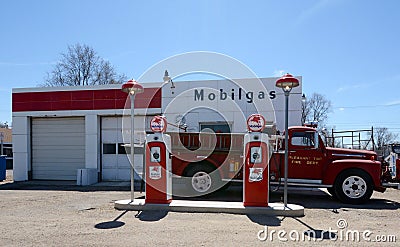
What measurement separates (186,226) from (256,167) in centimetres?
237

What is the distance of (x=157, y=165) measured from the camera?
8.42 metres

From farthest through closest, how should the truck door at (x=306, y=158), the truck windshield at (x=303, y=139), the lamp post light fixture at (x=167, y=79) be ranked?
the lamp post light fixture at (x=167, y=79) → the truck windshield at (x=303, y=139) → the truck door at (x=306, y=158)

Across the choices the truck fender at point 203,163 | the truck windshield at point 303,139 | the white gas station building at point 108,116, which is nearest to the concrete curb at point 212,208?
the truck fender at point 203,163

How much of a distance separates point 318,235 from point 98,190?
8299 mm

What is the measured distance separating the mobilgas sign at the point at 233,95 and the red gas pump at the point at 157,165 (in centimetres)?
582

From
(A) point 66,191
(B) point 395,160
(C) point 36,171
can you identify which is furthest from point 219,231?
(C) point 36,171

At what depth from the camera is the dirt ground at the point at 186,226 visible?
18.4ft

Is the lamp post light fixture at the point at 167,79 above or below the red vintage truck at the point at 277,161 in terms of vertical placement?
above

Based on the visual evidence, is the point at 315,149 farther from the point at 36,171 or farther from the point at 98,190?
the point at 36,171

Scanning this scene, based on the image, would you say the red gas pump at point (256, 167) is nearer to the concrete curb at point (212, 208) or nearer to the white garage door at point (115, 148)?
the concrete curb at point (212, 208)

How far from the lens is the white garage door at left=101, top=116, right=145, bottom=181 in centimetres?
1463

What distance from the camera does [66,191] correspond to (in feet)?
38.6

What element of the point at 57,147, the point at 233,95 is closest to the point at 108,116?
the point at 57,147

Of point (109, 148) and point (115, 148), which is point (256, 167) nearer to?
point (115, 148)
